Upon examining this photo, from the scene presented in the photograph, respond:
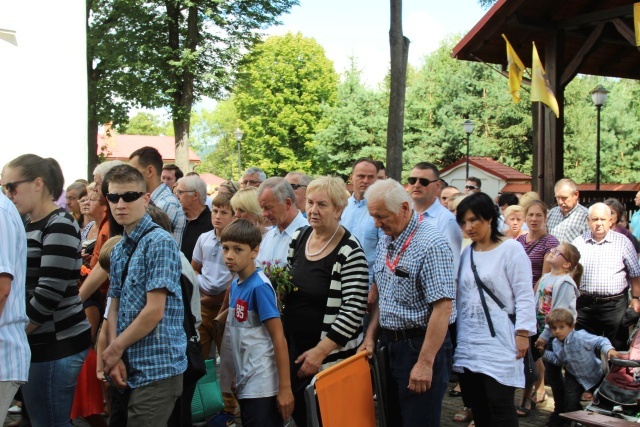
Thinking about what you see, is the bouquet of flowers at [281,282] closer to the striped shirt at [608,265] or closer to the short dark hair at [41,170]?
the short dark hair at [41,170]

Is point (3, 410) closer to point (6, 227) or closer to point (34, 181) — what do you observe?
point (6, 227)

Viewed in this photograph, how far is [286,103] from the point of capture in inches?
2112

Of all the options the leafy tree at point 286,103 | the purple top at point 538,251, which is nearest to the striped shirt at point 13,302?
the purple top at point 538,251

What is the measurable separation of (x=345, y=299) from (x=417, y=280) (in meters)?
0.47

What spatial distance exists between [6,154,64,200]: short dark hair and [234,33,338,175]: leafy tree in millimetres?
47514

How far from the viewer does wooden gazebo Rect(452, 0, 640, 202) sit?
1159 cm

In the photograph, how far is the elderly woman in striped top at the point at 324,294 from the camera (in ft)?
13.2

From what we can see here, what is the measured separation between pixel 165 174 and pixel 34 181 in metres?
5.64

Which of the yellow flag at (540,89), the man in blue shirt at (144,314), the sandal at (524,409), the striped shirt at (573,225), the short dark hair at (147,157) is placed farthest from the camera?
the yellow flag at (540,89)

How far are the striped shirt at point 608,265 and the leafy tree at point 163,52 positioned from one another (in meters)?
21.8

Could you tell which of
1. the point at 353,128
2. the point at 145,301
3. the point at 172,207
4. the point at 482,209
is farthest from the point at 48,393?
the point at 353,128

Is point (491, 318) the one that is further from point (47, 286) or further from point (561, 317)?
point (47, 286)

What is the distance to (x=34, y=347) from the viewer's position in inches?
151

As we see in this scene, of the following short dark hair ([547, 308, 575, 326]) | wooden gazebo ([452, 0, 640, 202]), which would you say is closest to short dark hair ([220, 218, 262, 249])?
short dark hair ([547, 308, 575, 326])
